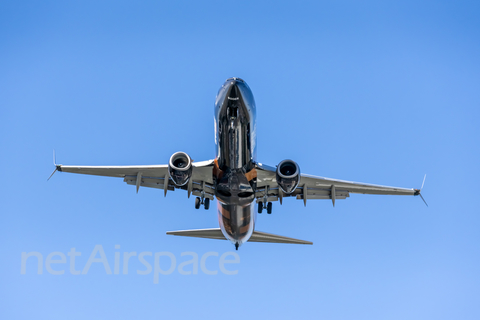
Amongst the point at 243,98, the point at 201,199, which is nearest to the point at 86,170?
the point at 201,199

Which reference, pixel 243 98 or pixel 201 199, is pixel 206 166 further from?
pixel 243 98

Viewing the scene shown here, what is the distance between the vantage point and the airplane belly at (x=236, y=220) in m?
24.5

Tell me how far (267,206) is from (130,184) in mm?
7153

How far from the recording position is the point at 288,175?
21750 millimetres

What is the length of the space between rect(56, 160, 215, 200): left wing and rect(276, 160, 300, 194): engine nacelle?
11.6 ft

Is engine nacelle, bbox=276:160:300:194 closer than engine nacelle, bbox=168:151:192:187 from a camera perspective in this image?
No

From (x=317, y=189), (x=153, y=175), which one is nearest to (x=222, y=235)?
(x=153, y=175)

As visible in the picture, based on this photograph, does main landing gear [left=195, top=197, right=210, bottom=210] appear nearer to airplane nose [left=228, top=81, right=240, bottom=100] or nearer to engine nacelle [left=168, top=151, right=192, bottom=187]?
engine nacelle [left=168, top=151, right=192, bottom=187]

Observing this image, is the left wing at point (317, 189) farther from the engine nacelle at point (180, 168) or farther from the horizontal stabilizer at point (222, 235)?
the engine nacelle at point (180, 168)

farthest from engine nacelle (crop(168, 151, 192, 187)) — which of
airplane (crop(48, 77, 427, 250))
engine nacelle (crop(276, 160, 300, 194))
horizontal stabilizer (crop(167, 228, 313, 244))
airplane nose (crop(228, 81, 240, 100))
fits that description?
horizontal stabilizer (crop(167, 228, 313, 244))

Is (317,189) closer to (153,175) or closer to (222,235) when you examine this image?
(222,235)

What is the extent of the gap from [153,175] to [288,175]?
7534 millimetres

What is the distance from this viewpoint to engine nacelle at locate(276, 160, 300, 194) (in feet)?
70.6

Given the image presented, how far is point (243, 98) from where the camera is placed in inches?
778
